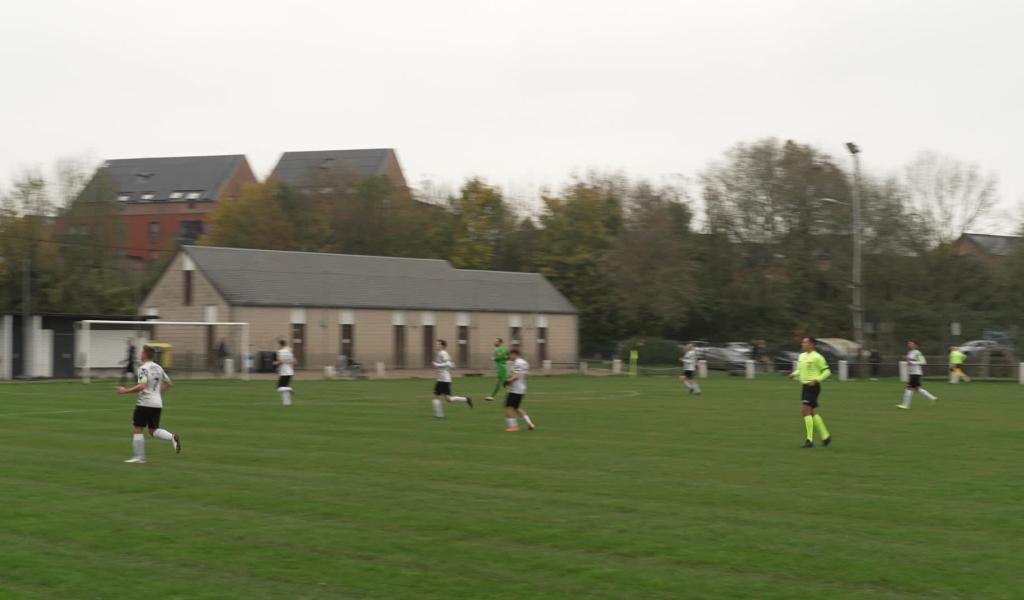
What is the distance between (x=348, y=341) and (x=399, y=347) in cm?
365

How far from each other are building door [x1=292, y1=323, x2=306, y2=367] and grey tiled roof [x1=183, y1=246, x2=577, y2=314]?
139cm

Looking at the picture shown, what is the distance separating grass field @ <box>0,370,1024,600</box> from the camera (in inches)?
364

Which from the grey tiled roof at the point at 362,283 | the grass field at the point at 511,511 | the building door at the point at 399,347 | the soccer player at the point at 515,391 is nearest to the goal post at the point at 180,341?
the grey tiled roof at the point at 362,283

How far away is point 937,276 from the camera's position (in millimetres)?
61312

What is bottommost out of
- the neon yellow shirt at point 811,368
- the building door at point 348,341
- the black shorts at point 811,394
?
the black shorts at point 811,394

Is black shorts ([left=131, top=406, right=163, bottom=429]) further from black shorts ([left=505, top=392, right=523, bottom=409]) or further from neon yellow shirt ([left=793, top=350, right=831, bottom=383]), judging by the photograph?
neon yellow shirt ([left=793, top=350, right=831, bottom=383])

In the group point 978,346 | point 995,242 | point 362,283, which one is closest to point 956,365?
point 978,346

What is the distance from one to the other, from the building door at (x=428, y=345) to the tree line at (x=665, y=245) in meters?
13.7

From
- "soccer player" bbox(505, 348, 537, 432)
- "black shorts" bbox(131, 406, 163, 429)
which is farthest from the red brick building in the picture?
"black shorts" bbox(131, 406, 163, 429)

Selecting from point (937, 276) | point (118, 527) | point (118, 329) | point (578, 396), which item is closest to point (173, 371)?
point (118, 329)

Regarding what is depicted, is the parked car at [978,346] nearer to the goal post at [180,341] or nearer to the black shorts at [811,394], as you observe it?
the goal post at [180,341]

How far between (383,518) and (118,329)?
46.3 m

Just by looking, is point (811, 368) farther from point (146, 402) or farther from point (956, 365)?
point (956, 365)

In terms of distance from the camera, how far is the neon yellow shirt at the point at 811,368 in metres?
20.2
